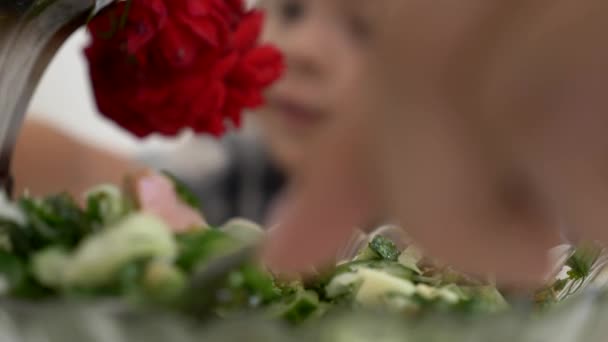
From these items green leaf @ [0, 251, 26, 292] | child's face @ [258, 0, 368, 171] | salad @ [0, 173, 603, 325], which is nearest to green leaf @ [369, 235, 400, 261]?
salad @ [0, 173, 603, 325]

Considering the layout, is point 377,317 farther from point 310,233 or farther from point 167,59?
point 167,59

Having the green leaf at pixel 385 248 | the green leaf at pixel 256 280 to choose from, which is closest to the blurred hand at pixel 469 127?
the green leaf at pixel 256 280

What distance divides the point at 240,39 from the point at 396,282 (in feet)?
0.73

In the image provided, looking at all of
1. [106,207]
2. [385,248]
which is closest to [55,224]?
[106,207]

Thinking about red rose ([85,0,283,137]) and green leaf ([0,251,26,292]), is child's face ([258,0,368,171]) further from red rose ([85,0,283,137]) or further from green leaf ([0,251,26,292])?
green leaf ([0,251,26,292])

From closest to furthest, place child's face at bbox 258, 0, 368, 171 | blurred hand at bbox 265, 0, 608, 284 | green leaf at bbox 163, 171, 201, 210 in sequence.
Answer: blurred hand at bbox 265, 0, 608, 284
green leaf at bbox 163, 171, 201, 210
child's face at bbox 258, 0, 368, 171

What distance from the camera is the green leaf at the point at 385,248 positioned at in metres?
0.35

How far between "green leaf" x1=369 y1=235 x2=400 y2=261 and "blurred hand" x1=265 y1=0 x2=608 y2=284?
0.15 metres

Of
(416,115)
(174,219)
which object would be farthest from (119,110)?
(416,115)

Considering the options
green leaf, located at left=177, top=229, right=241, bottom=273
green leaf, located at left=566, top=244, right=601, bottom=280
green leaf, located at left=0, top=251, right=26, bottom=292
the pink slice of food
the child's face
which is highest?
the child's face

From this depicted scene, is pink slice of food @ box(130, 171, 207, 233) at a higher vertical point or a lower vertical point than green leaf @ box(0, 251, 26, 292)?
higher

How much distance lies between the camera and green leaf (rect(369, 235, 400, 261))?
35 cm

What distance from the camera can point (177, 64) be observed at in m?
0.41

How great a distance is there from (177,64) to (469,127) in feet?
0.84
